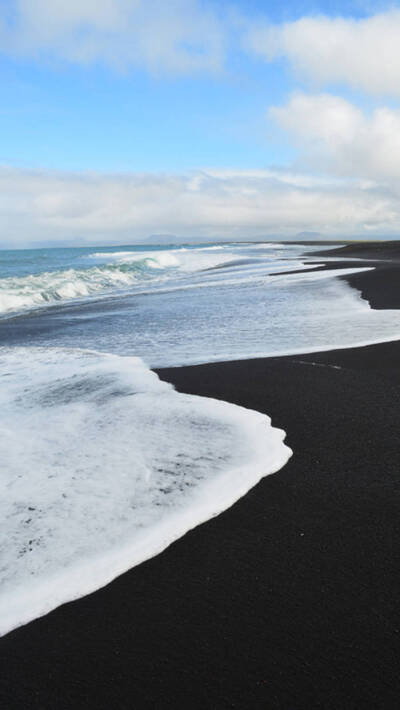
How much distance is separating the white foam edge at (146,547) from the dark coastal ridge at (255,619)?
6 cm

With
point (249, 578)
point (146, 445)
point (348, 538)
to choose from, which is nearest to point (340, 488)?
point (348, 538)

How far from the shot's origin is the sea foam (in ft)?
8.36

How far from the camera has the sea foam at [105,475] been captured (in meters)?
2.55

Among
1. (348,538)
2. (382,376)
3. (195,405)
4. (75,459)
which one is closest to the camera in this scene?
(348,538)

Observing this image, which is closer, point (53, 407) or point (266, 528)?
point (266, 528)

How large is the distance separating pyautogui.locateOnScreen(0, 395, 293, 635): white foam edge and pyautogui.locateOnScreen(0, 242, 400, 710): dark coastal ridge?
0.21 feet

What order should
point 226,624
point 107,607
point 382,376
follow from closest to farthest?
1. point 226,624
2. point 107,607
3. point 382,376

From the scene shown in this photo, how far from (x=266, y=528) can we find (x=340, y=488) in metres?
0.59

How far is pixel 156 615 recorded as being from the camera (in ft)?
7.07

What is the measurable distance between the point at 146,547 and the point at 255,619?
0.75 meters

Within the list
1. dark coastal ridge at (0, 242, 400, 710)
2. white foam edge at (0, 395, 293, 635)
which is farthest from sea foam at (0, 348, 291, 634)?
dark coastal ridge at (0, 242, 400, 710)

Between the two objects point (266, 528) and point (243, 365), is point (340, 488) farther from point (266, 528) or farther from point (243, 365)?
point (243, 365)

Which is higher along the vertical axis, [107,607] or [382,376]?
[382,376]

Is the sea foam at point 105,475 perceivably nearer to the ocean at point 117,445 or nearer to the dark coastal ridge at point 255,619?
the ocean at point 117,445
